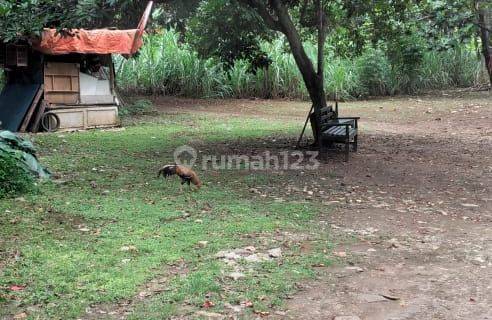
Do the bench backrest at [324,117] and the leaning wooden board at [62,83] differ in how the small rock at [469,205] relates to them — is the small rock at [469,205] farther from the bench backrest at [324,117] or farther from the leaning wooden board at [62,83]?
the leaning wooden board at [62,83]

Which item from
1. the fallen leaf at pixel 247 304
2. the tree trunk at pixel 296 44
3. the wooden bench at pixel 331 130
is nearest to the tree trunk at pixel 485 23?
the wooden bench at pixel 331 130

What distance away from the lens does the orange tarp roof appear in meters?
11.4

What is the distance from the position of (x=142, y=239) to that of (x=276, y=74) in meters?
16.1

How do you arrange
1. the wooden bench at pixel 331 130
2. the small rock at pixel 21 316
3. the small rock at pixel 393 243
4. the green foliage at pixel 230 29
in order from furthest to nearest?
the green foliage at pixel 230 29
the wooden bench at pixel 331 130
the small rock at pixel 393 243
the small rock at pixel 21 316

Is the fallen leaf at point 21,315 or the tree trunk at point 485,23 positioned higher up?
the tree trunk at point 485,23

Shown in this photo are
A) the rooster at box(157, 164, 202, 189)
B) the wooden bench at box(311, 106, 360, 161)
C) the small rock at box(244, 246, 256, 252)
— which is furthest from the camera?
the wooden bench at box(311, 106, 360, 161)

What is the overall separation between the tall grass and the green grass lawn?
1156 centimetres

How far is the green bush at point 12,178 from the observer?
20.8 ft

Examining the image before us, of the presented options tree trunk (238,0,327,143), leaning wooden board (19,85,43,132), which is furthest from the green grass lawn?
leaning wooden board (19,85,43,132)

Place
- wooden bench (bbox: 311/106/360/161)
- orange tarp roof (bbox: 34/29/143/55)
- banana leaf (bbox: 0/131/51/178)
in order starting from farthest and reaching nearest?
orange tarp roof (bbox: 34/29/143/55) → wooden bench (bbox: 311/106/360/161) → banana leaf (bbox: 0/131/51/178)

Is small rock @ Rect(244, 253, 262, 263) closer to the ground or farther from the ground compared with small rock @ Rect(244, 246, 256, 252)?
closer to the ground

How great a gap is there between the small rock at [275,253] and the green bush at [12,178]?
3136mm

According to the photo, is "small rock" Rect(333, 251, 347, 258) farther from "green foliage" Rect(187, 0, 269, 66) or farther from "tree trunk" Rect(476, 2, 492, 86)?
"green foliage" Rect(187, 0, 269, 66)

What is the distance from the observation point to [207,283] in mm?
4004
